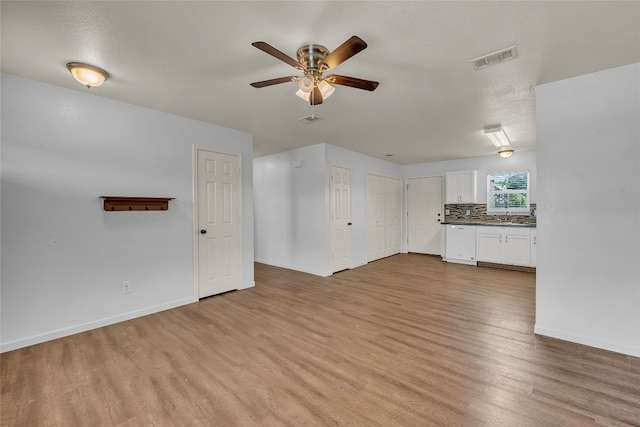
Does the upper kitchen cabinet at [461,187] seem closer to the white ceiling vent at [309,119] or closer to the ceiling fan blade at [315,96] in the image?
the white ceiling vent at [309,119]

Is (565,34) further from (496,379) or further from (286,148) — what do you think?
(286,148)

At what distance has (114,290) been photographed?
3.05 meters

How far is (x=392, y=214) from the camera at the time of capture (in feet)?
23.8

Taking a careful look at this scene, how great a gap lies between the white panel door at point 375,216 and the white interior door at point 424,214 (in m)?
1.23

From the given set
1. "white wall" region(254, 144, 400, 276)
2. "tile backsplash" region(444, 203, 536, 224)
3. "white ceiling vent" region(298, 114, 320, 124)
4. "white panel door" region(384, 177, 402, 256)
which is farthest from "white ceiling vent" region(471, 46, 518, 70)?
"tile backsplash" region(444, 203, 536, 224)

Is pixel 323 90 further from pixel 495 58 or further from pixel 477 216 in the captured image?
pixel 477 216

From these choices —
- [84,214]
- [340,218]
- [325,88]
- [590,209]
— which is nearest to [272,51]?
[325,88]

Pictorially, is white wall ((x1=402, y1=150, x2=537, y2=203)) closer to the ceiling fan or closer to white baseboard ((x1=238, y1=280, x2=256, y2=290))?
the ceiling fan

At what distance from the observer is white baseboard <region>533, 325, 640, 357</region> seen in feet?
7.64

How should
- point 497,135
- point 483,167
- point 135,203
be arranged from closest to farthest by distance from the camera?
point 135,203, point 497,135, point 483,167

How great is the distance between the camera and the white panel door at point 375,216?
20.8ft

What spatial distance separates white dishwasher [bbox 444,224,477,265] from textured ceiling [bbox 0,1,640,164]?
10.6 ft

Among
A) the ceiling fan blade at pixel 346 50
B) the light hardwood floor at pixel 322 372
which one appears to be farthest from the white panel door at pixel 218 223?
the ceiling fan blade at pixel 346 50

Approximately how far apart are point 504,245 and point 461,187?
1673mm
